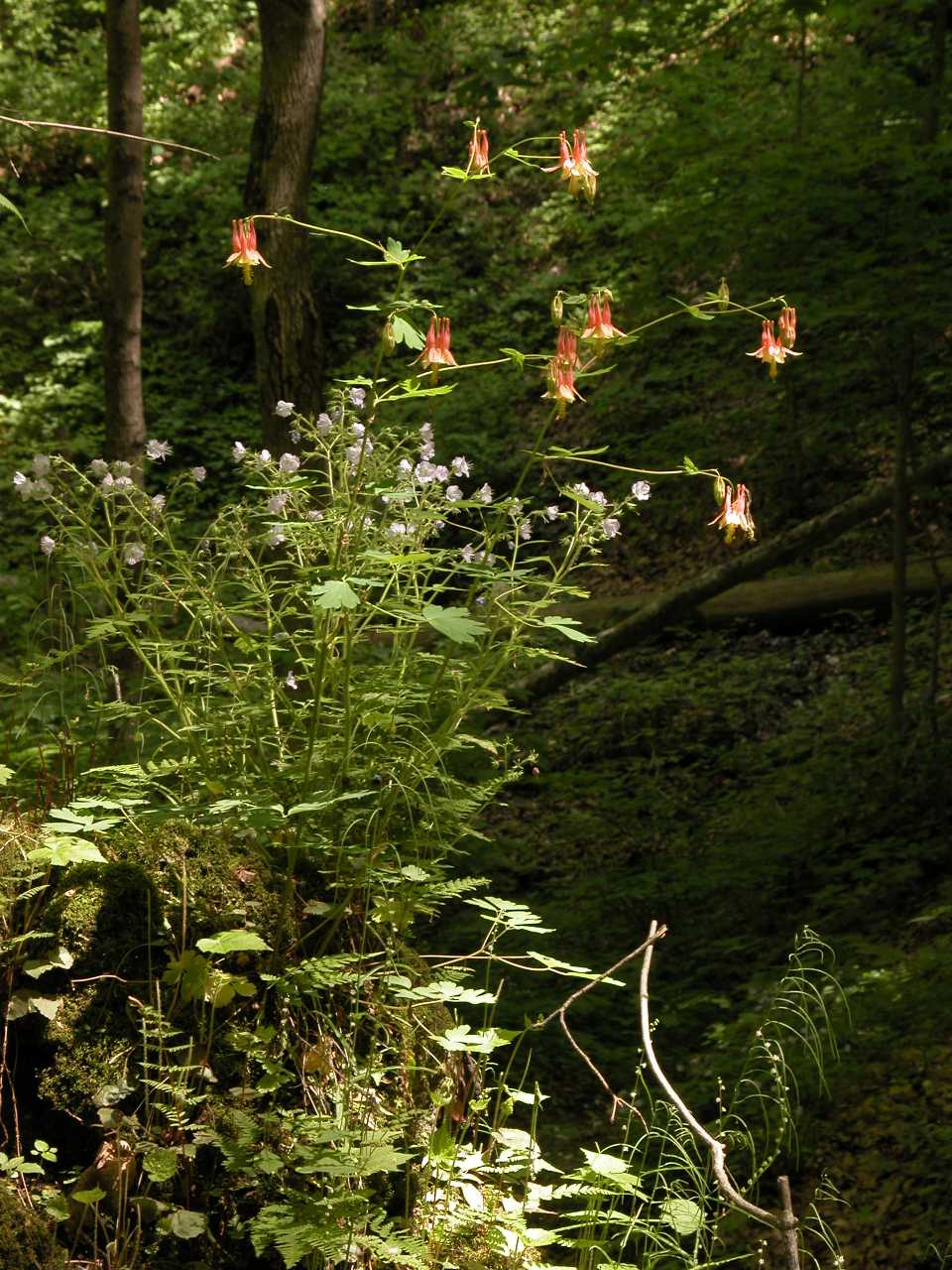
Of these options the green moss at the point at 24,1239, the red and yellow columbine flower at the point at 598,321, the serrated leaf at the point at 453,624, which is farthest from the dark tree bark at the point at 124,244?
the green moss at the point at 24,1239

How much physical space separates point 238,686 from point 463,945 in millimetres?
2586

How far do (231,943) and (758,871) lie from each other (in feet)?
11.7

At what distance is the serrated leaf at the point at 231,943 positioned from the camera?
2.30 metres

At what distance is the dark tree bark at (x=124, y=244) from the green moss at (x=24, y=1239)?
365cm

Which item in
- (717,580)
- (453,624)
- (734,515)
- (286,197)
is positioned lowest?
(717,580)

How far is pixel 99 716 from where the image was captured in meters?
2.92

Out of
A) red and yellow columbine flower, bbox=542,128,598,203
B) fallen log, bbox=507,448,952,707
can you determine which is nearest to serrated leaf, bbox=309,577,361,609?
red and yellow columbine flower, bbox=542,128,598,203

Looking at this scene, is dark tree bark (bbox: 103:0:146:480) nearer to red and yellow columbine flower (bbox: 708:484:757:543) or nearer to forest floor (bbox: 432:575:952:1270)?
forest floor (bbox: 432:575:952:1270)

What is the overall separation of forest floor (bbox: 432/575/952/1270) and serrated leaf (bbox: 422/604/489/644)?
5.54 feet

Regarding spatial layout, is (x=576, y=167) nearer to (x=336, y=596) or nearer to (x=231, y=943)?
(x=336, y=596)

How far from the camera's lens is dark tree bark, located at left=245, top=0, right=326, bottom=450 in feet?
18.9

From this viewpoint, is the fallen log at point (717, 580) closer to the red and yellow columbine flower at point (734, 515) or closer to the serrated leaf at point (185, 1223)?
the red and yellow columbine flower at point (734, 515)

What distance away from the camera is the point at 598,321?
2.34m

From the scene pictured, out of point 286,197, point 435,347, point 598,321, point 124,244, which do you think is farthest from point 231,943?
point 286,197
